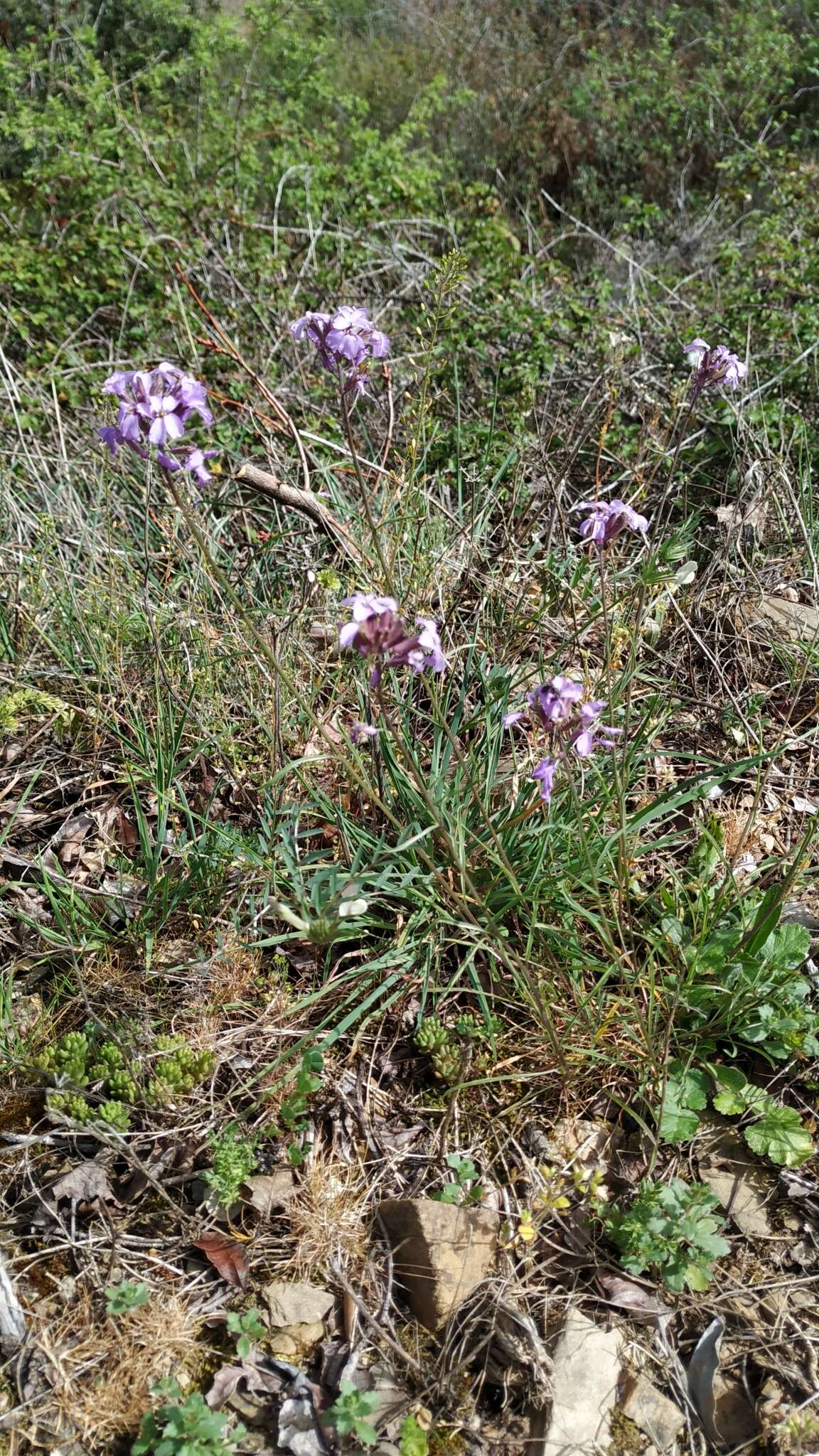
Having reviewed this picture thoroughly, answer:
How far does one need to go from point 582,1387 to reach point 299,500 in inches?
97.8

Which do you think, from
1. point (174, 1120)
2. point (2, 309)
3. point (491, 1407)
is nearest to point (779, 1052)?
point (491, 1407)

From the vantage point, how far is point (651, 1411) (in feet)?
6.45

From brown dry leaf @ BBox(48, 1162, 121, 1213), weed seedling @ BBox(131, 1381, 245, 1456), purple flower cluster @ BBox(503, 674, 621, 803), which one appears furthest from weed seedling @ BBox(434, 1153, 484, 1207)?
purple flower cluster @ BBox(503, 674, 621, 803)

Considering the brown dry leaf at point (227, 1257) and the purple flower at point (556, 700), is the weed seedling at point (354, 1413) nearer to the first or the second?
the brown dry leaf at point (227, 1257)

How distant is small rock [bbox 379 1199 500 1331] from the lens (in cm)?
209

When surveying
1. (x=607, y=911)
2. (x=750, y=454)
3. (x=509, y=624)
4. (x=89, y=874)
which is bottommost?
(x=89, y=874)

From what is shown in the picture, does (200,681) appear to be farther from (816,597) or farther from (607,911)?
(816,597)

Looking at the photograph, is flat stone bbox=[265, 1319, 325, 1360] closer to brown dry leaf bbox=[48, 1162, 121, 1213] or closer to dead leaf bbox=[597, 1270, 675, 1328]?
brown dry leaf bbox=[48, 1162, 121, 1213]

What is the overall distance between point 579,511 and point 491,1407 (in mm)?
2950

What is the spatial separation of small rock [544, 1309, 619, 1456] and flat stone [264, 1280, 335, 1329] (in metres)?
0.52

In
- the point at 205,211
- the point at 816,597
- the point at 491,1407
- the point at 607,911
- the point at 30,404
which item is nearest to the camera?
the point at 491,1407

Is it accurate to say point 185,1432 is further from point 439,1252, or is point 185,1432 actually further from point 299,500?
point 299,500

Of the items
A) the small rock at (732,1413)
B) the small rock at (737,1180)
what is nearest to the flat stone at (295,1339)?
the small rock at (732,1413)

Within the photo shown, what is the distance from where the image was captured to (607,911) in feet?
8.73
